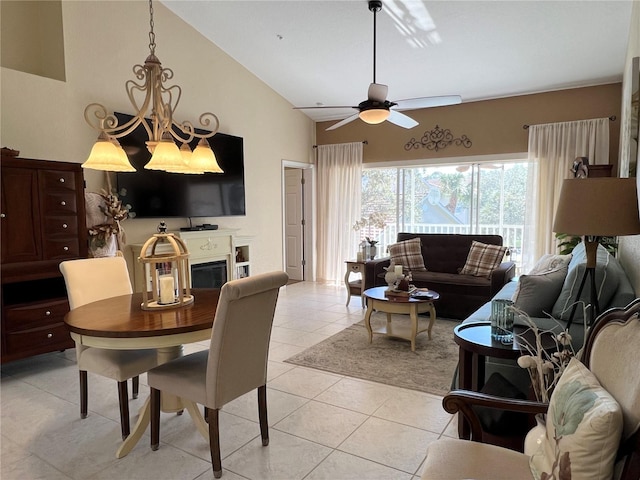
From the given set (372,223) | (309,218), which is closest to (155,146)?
(372,223)

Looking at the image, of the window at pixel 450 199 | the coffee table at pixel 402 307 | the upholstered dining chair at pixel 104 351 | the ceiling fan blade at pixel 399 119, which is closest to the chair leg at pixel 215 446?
the upholstered dining chair at pixel 104 351

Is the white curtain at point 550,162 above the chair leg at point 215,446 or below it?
above

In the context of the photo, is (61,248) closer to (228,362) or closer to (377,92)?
(228,362)

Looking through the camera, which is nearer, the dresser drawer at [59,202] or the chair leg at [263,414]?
the chair leg at [263,414]

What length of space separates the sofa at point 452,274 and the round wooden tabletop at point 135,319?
2.92 metres

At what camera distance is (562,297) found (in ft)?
8.81

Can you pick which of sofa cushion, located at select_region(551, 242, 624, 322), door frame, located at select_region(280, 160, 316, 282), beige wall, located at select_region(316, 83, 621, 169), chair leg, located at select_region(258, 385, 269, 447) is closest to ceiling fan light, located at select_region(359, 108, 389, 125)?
sofa cushion, located at select_region(551, 242, 624, 322)

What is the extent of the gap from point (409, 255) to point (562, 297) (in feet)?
9.58

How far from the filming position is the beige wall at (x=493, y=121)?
525cm

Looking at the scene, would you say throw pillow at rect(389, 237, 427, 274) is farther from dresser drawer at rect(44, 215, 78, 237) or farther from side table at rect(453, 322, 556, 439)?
dresser drawer at rect(44, 215, 78, 237)

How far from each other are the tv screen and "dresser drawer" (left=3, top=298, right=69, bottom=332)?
127 cm

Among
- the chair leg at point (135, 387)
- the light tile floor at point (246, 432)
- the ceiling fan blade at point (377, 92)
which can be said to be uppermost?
the ceiling fan blade at point (377, 92)

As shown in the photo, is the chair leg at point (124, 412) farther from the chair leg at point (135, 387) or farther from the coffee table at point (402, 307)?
the coffee table at point (402, 307)

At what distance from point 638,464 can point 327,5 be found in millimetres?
4260
